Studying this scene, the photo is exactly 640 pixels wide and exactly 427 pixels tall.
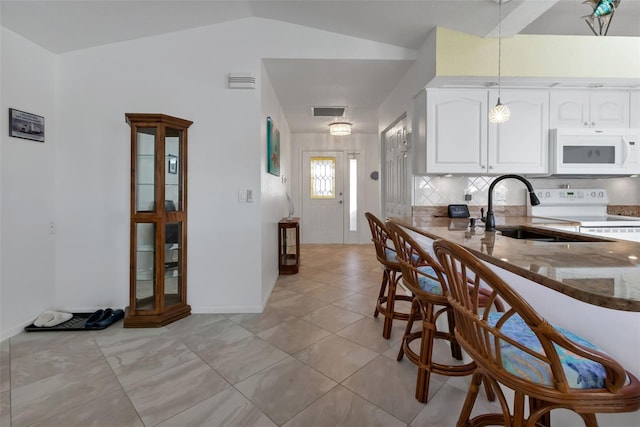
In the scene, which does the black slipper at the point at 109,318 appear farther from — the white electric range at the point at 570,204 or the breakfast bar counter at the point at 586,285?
the white electric range at the point at 570,204

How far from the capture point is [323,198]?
20.7ft

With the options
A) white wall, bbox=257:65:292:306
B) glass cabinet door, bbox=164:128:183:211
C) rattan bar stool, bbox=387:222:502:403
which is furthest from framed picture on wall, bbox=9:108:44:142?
rattan bar stool, bbox=387:222:502:403

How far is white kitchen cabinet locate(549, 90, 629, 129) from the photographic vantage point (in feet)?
9.17

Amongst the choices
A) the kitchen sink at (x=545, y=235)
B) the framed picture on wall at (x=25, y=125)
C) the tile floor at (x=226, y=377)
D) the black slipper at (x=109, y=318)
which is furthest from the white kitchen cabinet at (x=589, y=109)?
the framed picture on wall at (x=25, y=125)

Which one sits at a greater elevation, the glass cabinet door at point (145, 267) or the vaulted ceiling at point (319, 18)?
the vaulted ceiling at point (319, 18)

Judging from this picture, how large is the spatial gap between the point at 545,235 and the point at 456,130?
1159mm

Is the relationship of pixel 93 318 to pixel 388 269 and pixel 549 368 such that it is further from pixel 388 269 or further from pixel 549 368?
pixel 549 368

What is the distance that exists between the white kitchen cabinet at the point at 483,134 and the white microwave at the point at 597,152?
11cm

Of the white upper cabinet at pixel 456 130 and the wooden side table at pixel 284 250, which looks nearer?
the white upper cabinet at pixel 456 130

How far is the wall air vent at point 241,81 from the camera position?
266 cm

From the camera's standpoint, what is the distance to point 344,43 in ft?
9.09

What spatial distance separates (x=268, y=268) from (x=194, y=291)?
0.78 meters

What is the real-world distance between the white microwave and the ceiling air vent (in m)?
2.64

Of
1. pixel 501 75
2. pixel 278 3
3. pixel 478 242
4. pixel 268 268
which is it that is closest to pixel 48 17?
pixel 278 3
